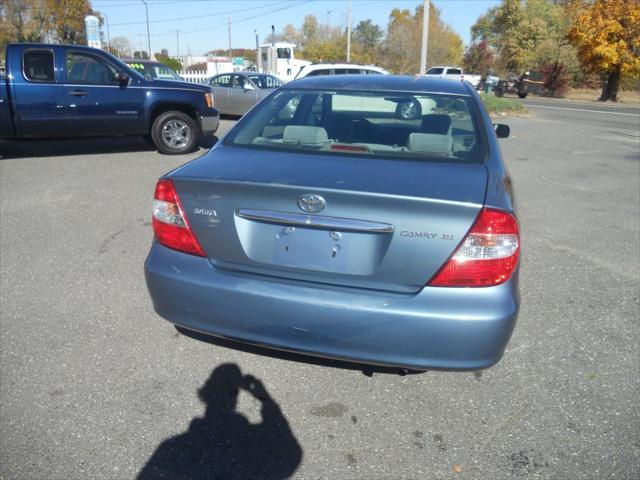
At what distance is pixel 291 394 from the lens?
276 centimetres

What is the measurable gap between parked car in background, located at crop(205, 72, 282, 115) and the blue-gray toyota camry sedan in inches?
550

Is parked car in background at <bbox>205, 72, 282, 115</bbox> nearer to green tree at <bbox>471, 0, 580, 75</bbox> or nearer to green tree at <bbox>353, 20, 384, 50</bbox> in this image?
green tree at <bbox>471, 0, 580, 75</bbox>

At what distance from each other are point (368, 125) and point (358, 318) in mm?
1643

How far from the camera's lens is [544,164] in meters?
9.96

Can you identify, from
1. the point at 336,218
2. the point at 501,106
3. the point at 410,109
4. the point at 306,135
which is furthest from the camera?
the point at 501,106

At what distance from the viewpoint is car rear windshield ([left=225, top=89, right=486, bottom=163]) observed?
9.49ft

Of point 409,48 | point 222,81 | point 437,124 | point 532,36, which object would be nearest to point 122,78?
point 437,124

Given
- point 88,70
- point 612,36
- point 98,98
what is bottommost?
point 98,98

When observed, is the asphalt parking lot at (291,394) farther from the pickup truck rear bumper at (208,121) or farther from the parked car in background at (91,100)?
the pickup truck rear bumper at (208,121)

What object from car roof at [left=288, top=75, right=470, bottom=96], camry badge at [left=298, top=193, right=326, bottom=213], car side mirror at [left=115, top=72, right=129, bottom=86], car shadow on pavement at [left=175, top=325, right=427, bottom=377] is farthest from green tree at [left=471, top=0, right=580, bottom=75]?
camry badge at [left=298, top=193, right=326, bottom=213]

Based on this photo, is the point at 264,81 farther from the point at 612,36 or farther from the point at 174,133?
the point at 612,36

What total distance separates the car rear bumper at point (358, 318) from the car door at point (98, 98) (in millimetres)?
7174

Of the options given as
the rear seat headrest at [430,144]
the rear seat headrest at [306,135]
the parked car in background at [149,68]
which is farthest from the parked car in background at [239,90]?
the rear seat headrest at [430,144]

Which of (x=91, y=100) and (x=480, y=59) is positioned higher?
(x=480, y=59)
